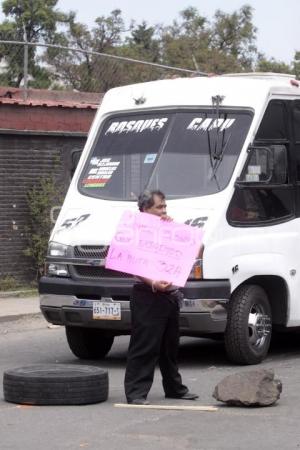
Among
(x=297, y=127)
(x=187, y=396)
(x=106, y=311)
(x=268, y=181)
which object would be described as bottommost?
Answer: (x=187, y=396)

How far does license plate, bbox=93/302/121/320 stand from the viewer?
31.4ft

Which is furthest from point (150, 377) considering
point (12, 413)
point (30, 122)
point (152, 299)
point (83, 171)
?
point (30, 122)

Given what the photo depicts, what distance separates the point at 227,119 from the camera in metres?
10.3

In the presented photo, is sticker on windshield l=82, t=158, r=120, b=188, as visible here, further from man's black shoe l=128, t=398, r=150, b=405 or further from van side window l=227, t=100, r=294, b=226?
man's black shoe l=128, t=398, r=150, b=405

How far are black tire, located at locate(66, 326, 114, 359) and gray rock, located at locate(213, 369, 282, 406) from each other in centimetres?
291

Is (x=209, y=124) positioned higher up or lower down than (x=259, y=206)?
higher up

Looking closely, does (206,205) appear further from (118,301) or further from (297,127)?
(297,127)

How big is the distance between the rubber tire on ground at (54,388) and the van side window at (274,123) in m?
3.38

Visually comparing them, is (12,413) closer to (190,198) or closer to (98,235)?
(98,235)

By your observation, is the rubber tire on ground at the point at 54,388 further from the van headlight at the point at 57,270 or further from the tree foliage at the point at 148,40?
the tree foliage at the point at 148,40

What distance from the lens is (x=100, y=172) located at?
1073cm

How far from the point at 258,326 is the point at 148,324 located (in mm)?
2260

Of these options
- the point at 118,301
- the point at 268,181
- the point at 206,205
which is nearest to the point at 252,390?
the point at 118,301

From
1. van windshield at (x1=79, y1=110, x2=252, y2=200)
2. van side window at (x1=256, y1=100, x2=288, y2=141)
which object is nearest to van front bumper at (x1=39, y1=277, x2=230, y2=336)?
van windshield at (x1=79, y1=110, x2=252, y2=200)
